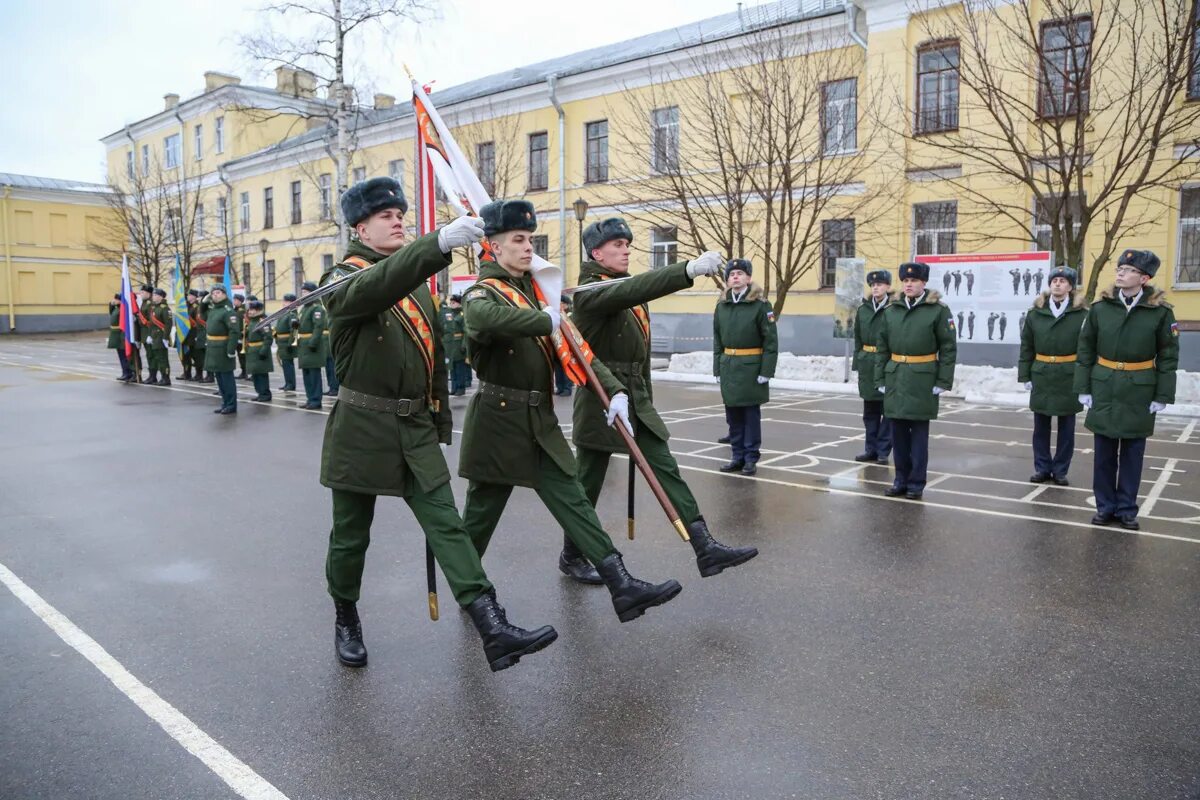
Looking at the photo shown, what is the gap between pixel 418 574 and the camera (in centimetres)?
555

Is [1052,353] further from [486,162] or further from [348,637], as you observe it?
[486,162]

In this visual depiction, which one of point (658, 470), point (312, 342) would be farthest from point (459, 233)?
point (312, 342)

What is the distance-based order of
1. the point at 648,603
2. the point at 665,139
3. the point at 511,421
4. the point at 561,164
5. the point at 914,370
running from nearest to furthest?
the point at 648,603
the point at 511,421
the point at 914,370
the point at 665,139
the point at 561,164

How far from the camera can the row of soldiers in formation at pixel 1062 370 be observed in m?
6.74

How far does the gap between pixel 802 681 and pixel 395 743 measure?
5.50ft

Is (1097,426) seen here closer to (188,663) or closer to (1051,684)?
(1051,684)

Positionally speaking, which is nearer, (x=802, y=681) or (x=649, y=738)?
(x=649, y=738)

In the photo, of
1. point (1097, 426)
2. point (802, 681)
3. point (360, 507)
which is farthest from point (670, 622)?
point (1097, 426)

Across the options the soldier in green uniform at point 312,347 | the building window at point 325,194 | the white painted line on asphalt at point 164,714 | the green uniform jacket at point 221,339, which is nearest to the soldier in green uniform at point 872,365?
the white painted line on asphalt at point 164,714

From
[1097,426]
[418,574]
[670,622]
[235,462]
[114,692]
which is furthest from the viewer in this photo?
[235,462]

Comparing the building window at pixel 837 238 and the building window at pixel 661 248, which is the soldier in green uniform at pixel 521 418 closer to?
the building window at pixel 837 238

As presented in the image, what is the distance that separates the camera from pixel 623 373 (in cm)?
532

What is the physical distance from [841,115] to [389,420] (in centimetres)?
2091

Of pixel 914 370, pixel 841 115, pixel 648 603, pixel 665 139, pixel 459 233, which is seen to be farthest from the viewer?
pixel 665 139
